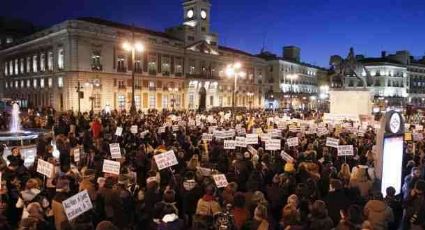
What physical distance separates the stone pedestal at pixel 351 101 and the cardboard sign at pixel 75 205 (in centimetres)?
2758

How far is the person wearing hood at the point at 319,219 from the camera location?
6.03 m

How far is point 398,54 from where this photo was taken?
126188 mm

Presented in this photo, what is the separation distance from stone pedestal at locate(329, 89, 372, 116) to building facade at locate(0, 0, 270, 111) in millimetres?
30015

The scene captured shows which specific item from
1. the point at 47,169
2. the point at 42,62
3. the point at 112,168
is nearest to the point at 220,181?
the point at 112,168

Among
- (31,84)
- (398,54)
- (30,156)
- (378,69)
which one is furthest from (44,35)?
(398,54)

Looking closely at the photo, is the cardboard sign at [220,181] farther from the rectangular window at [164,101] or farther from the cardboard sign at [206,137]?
the rectangular window at [164,101]

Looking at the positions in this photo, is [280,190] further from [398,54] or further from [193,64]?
[398,54]

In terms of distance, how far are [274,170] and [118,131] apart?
8742mm

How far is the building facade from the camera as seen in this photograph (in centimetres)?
6153

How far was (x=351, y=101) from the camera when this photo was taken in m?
32.0

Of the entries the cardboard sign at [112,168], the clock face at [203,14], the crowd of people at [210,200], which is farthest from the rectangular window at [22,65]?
the cardboard sign at [112,168]

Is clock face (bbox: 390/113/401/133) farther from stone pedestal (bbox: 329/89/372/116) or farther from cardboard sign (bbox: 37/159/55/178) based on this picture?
stone pedestal (bbox: 329/89/372/116)

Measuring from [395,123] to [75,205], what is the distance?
28.9 ft

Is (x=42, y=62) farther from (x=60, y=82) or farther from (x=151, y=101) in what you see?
(x=151, y=101)
